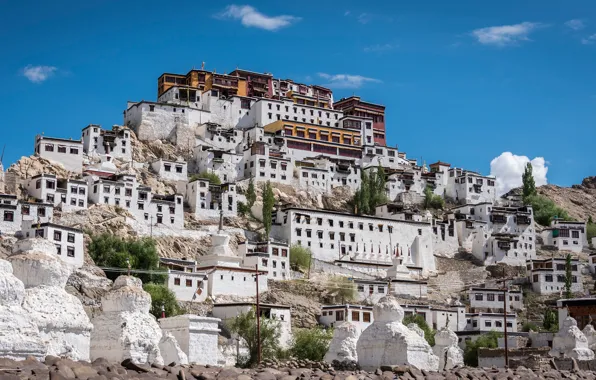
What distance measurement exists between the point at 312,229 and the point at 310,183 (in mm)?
11646

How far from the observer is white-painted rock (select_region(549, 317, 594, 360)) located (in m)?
38.1

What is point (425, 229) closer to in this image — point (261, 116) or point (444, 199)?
point (444, 199)

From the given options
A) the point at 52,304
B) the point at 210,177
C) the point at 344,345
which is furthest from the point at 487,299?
the point at 52,304

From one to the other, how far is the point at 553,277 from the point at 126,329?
64262 mm

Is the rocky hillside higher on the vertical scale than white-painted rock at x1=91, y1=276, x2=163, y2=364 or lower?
higher

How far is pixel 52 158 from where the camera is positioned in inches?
3108

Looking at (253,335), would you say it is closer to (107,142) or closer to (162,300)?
(162,300)

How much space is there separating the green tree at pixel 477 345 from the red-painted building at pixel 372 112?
45.6 m

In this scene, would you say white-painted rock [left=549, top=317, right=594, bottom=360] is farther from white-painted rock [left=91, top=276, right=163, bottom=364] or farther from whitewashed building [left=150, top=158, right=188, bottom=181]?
whitewashed building [left=150, top=158, right=188, bottom=181]

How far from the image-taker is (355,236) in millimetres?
83438

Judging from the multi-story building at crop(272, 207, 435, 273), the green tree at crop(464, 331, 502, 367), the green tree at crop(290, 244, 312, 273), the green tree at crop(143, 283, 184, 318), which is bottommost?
the green tree at crop(464, 331, 502, 367)

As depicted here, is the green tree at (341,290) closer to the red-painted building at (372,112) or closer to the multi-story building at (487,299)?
the multi-story building at (487,299)

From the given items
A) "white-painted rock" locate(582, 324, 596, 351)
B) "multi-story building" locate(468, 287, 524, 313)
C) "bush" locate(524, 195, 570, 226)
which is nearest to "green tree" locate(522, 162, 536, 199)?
"bush" locate(524, 195, 570, 226)

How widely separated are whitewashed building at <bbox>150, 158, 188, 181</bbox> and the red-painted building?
29.7 metres
